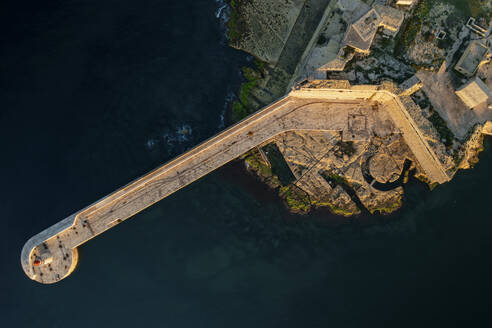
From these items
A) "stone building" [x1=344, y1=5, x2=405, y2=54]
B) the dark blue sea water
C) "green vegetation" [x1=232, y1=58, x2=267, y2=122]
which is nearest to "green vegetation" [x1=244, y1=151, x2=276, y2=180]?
the dark blue sea water

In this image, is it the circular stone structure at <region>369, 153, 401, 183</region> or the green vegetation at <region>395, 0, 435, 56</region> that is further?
the circular stone structure at <region>369, 153, 401, 183</region>

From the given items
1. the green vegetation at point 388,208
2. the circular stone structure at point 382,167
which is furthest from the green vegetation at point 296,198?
the circular stone structure at point 382,167

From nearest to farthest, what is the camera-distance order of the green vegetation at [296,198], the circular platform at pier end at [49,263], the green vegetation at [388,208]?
the circular platform at pier end at [49,263] → the green vegetation at [296,198] → the green vegetation at [388,208]

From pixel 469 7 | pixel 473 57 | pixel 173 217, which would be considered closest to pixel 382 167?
pixel 473 57

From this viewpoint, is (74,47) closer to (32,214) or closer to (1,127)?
(1,127)

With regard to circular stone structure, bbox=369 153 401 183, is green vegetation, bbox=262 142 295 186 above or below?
above

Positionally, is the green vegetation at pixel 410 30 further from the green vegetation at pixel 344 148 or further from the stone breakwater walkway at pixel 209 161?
the green vegetation at pixel 344 148

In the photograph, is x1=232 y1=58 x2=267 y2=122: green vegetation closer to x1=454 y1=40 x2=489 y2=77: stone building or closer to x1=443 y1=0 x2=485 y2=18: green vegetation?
x1=454 y1=40 x2=489 y2=77: stone building

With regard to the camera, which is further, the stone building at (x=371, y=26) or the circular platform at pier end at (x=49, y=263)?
the circular platform at pier end at (x=49, y=263)
